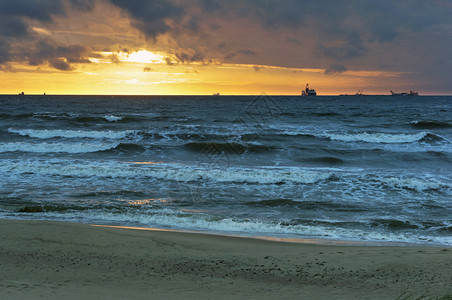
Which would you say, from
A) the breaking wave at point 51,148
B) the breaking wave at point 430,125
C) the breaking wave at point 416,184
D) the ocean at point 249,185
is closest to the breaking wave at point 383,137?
the ocean at point 249,185

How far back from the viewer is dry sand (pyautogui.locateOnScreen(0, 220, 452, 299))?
5047mm

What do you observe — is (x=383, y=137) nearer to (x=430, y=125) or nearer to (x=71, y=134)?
(x=430, y=125)

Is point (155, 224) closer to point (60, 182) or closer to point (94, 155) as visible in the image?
point (60, 182)

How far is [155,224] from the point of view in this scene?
9195 millimetres

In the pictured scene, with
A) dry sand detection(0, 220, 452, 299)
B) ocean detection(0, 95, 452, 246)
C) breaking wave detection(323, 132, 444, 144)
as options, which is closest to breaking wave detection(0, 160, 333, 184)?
ocean detection(0, 95, 452, 246)

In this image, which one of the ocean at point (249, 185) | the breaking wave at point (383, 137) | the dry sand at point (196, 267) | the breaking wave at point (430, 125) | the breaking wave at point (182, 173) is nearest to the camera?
the dry sand at point (196, 267)

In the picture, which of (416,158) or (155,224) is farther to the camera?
(416,158)

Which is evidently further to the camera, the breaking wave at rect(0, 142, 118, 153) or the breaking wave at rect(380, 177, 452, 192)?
the breaking wave at rect(0, 142, 118, 153)

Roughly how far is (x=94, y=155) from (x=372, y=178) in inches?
606

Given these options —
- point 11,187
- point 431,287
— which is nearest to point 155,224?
point 431,287

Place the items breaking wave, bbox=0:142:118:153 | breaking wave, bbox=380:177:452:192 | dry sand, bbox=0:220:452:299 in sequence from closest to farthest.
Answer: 1. dry sand, bbox=0:220:452:299
2. breaking wave, bbox=380:177:452:192
3. breaking wave, bbox=0:142:118:153

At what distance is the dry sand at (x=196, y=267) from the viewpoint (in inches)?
199

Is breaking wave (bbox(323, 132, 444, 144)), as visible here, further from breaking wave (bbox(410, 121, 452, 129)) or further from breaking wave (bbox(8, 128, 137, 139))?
breaking wave (bbox(8, 128, 137, 139))

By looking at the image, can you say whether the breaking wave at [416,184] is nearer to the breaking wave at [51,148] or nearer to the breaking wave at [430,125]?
the breaking wave at [51,148]
